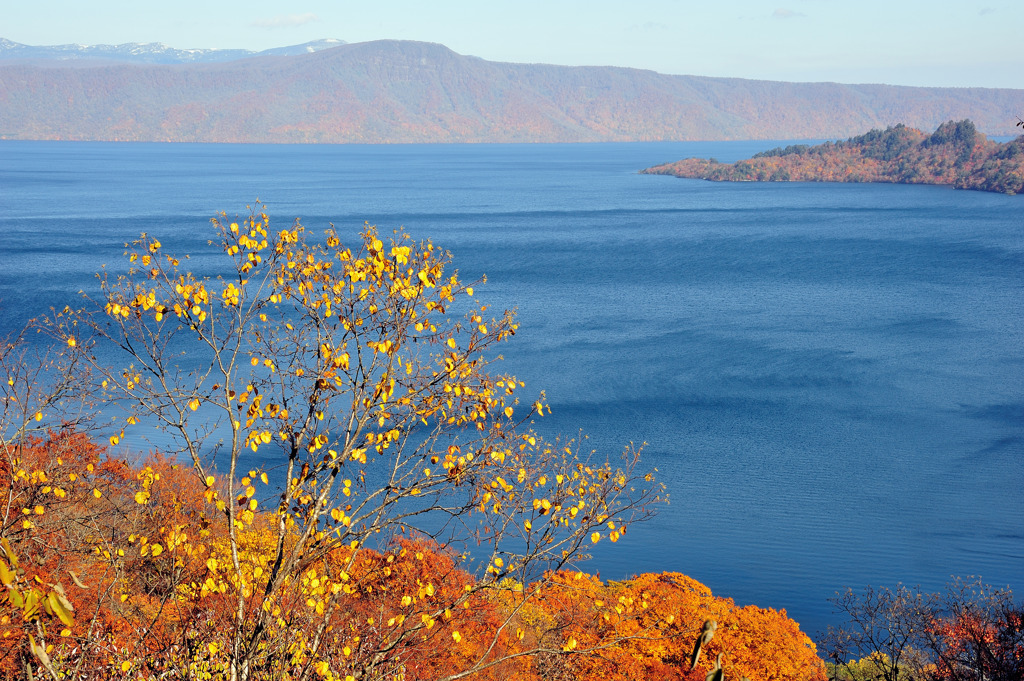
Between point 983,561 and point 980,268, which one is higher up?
point 980,268

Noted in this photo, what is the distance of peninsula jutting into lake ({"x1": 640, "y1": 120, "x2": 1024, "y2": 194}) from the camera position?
5512 inches

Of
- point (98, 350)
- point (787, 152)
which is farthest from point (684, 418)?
point (787, 152)

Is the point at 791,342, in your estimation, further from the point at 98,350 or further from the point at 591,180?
the point at 591,180

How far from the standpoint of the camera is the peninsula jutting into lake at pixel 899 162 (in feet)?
459

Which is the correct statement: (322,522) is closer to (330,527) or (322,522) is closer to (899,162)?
(330,527)

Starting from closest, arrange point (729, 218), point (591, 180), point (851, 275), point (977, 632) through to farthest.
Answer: point (977, 632) → point (851, 275) → point (729, 218) → point (591, 180)

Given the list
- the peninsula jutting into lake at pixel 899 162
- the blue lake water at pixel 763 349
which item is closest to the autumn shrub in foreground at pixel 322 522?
the blue lake water at pixel 763 349

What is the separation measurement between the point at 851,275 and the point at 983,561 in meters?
48.2

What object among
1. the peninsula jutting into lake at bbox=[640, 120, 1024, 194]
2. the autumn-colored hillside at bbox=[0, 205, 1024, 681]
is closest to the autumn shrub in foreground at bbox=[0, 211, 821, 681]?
the autumn-colored hillside at bbox=[0, 205, 1024, 681]

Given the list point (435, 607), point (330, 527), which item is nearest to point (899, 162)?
point (435, 607)

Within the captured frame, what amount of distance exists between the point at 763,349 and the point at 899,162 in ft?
427

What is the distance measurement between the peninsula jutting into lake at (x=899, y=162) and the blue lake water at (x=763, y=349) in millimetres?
26388

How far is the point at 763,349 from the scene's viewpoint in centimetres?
4781

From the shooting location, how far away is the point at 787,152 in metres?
177
